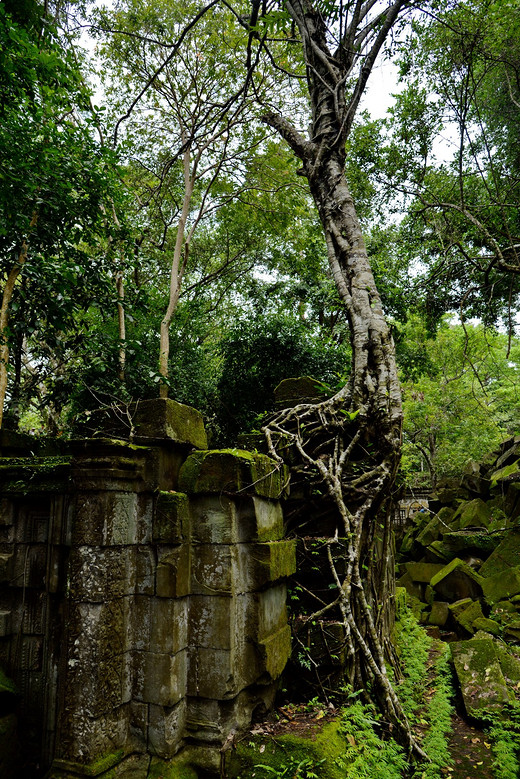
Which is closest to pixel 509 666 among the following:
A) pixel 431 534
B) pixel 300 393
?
pixel 300 393

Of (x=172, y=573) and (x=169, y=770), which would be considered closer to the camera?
(x=169, y=770)

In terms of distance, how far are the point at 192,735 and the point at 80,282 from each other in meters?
5.53

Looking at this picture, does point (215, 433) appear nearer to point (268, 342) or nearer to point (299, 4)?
point (268, 342)

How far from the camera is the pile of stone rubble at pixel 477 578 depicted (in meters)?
4.79

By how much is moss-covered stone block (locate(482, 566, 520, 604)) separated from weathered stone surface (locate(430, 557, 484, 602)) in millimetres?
239

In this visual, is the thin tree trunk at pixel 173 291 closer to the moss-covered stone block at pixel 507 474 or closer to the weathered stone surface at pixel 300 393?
the weathered stone surface at pixel 300 393

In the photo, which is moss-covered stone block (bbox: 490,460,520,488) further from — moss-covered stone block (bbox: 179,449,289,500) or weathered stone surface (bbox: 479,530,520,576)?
moss-covered stone block (bbox: 179,449,289,500)

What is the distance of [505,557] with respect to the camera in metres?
7.36

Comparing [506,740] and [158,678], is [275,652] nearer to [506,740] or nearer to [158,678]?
[158,678]

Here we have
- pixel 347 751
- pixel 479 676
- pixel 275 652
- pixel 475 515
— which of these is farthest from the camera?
pixel 475 515

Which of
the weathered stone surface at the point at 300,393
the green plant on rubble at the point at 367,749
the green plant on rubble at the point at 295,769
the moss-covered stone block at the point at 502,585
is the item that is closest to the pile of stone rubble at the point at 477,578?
the moss-covered stone block at the point at 502,585

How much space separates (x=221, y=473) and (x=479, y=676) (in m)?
3.80

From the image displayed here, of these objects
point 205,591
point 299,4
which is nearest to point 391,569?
point 205,591

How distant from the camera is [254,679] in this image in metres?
3.22
